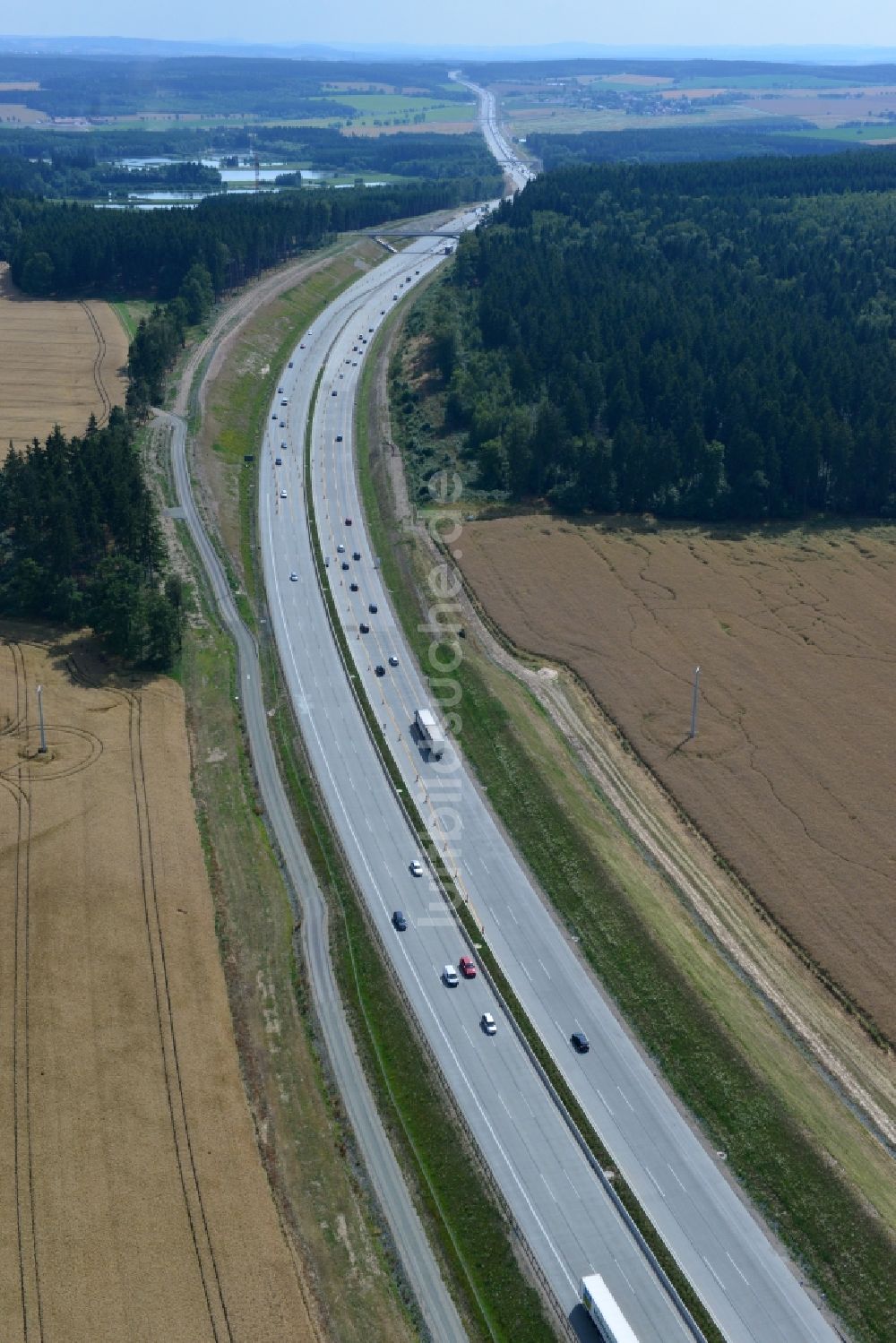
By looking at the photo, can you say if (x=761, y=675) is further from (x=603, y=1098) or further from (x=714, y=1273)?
(x=714, y=1273)

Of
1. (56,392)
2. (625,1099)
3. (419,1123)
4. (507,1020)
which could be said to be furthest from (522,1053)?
(56,392)

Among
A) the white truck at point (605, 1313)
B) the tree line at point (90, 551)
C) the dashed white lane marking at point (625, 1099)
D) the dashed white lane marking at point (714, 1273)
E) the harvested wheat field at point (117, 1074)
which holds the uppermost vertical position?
the tree line at point (90, 551)

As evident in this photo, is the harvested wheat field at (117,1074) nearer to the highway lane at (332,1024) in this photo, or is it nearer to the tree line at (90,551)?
the highway lane at (332,1024)

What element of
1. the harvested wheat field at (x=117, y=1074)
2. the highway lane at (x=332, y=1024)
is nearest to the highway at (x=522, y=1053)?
the highway lane at (x=332, y=1024)

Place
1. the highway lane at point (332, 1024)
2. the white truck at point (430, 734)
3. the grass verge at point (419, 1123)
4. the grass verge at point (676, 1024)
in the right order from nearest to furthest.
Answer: the grass verge at point (419, 1123) → the highway lane at point (332, 1024) → the grass verge at point (676, 1024) → the white truck at point (430, 734)

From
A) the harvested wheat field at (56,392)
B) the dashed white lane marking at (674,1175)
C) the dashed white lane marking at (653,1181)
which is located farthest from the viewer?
the harvested wheat field at (56,392)

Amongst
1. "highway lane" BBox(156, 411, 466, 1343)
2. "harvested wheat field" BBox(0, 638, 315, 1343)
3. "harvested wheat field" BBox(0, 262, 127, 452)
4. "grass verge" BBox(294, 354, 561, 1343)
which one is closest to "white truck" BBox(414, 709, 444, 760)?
"highway lane" BBox(156, 411, 466, 1343)

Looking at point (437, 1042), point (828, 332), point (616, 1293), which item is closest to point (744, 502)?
point (828, 332)
